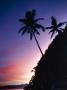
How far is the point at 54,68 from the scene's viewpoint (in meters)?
36.8

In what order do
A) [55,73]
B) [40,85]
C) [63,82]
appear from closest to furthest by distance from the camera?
[63,82] → [55,73] → [40,85]

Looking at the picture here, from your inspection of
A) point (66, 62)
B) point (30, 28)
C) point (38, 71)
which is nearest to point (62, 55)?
point (66, 62)

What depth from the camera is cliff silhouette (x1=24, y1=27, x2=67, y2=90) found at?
3466 cm

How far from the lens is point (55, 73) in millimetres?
36344

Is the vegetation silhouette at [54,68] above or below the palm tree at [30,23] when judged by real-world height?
below

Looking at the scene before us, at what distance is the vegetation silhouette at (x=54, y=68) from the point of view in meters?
34.7

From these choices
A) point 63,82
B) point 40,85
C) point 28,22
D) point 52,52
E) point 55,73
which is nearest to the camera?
point 63,82

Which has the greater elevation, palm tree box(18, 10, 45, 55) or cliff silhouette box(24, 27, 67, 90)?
palm tree box(18, 10, 45, 55)

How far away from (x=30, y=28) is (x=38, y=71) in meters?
13.5

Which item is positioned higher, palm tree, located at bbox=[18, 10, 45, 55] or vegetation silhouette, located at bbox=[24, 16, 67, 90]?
palm tree, located at bbox=[18, 10, 45, 55]

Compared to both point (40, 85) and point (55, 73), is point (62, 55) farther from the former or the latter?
point (40, 85)

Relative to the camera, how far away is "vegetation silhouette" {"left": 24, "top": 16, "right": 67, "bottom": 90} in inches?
1364

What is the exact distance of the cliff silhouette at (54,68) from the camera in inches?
1364

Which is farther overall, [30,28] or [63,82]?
[30,28]
